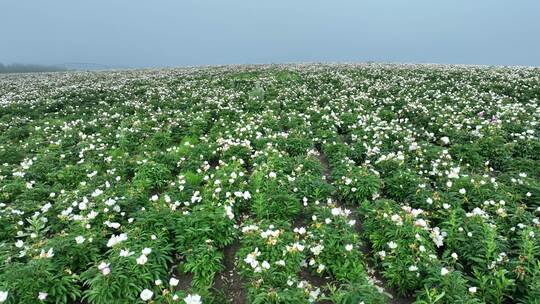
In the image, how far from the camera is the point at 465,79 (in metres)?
22.8

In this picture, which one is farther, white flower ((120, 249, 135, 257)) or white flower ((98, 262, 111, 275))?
white flower ((120, 249, 135, 257))

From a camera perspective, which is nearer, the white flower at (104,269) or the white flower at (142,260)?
the white flower at (104,269)

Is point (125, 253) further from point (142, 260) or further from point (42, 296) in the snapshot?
point (42, 296)

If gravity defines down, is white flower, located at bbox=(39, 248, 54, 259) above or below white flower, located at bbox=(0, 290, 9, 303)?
above

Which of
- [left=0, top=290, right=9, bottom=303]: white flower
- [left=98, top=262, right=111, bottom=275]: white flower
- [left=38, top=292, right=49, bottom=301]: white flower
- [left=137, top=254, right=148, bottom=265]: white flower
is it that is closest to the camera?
[left=0, top=290, right=9, bottom=303]: white flower

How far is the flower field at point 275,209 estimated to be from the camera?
211 inches

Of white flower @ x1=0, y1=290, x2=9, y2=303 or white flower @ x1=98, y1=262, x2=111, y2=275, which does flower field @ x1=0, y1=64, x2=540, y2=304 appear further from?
white flower @ x1=0, y1=290, x2=9, y2=303

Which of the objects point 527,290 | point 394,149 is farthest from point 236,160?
point 527,290

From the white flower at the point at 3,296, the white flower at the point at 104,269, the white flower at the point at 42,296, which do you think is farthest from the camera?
the white flower at the point at 104,269

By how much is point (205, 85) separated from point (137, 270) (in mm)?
21026

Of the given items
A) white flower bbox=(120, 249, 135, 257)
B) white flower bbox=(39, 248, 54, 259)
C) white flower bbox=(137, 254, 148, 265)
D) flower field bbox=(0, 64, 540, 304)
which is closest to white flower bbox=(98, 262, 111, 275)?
flower field bbox=(0, 64, 540, 304)

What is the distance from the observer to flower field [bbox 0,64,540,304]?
5352 mm

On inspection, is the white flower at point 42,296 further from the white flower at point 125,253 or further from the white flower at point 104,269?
the white flower at point 125,253

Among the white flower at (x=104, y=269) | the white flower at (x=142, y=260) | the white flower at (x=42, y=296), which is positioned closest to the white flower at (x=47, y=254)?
the white flower at (x=42, y=296)
